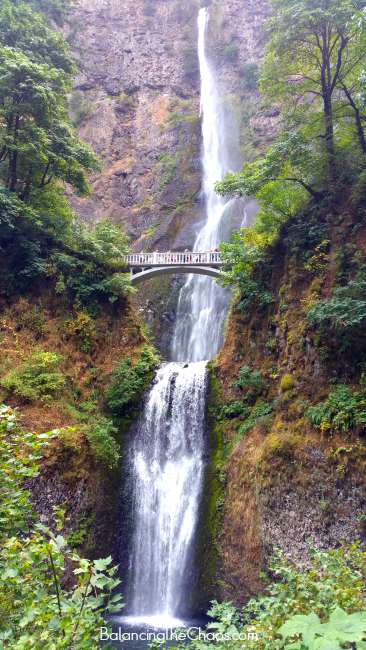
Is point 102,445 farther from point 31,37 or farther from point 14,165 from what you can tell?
point 31,37

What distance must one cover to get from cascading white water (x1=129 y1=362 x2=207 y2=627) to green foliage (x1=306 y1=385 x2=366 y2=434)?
519 centimetres

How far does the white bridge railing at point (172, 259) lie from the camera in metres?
18.1

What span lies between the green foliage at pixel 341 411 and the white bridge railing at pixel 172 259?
10825 millimetres

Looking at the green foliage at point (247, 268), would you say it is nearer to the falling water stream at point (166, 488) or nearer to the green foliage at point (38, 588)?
the falling water stream at point (166, 488)

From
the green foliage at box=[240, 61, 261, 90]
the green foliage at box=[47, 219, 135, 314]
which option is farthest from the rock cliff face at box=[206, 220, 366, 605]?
the green foliage at box=[240, 61, 261, 90]

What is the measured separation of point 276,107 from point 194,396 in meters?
27.8

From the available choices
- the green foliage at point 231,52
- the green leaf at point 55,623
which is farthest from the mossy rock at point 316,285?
the green foliage at point 231,52

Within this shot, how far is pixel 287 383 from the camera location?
10094 mm

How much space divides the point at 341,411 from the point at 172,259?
1237 centimetres

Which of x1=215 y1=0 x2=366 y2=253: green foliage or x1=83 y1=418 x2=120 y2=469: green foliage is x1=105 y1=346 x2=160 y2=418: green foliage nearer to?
x1=83 y1=418 x2=120 y2=469: green foliage

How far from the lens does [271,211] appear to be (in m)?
12.6

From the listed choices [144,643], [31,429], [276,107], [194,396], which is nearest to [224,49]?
[276,107]

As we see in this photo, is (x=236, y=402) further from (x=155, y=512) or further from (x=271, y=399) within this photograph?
(x=155, y=512)

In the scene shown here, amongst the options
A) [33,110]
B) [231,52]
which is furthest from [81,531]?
[231,52]
